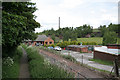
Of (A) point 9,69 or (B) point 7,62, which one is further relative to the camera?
(B) point 7,62

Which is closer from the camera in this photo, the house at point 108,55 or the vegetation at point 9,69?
the vegetation at point 9,69

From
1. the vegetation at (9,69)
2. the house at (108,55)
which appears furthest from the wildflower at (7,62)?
the house at (108,55)

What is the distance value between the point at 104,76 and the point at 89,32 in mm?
93161

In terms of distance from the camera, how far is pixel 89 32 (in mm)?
97438

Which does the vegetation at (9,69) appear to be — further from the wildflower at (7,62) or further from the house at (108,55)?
the house at (108,55)

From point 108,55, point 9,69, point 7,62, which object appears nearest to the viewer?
point 9,69

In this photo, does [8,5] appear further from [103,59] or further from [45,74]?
[103,59]

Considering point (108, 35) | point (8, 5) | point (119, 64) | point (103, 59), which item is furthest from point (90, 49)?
point (8, 5)

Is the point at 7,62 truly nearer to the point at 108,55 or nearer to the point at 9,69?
the point at 9,69

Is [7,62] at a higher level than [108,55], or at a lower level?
higher

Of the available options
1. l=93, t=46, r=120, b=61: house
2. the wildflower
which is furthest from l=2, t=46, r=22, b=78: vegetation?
l=93, t=46, r=120, b=61: house

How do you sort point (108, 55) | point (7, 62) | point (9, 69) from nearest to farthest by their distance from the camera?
point (9, 69) < point (7, 62) < point (108, 55)

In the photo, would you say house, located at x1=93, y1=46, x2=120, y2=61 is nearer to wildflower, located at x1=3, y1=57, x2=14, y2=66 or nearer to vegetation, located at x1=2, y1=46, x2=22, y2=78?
vegetation, located at x1=2, y1=46, x2=22, y2=78

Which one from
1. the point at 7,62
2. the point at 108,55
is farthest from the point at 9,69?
the point at 108,55
